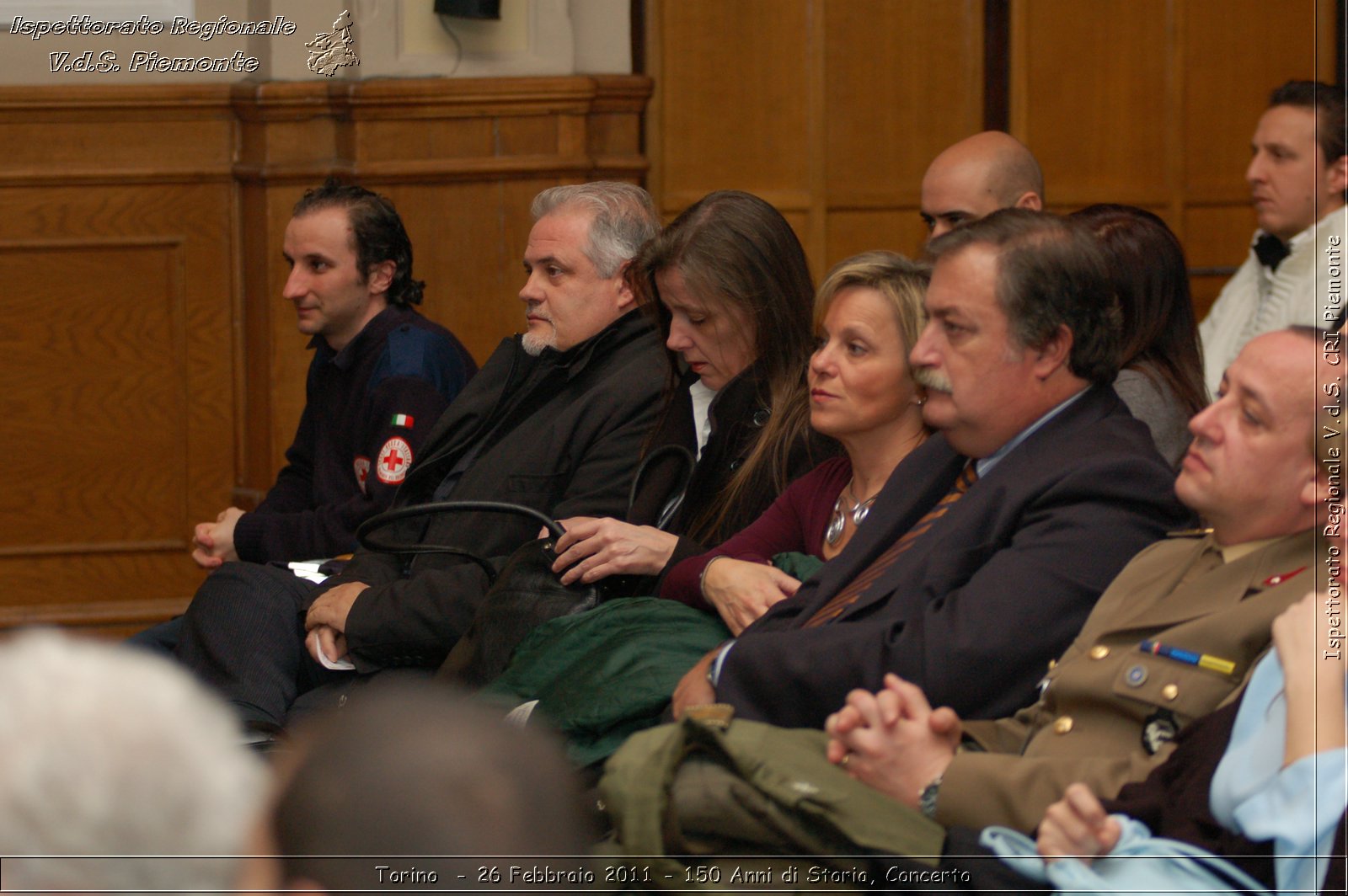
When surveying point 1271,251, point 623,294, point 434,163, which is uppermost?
point 434,163

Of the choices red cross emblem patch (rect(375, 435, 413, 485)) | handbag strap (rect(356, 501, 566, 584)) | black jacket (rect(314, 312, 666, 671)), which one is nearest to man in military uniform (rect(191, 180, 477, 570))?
red cross emblem patch (rect(375, 435, 413, 485))

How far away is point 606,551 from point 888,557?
59cm

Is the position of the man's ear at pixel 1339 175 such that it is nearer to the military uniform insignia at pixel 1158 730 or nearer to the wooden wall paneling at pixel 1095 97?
the wooden wall paneling at pixel 1095 97

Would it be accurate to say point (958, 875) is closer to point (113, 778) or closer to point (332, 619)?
point (113, 778)

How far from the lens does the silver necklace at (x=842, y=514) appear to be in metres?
2.67

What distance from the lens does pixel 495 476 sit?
3.31m

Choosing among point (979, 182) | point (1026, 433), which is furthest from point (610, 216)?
point (1026, 433)

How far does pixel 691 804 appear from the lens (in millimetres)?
1737

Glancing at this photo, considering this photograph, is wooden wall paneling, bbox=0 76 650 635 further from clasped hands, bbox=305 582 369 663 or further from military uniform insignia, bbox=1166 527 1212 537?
military uniform insignia, bbox=1166 527 1212 537

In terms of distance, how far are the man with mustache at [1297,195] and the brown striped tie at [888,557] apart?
96.0 inches

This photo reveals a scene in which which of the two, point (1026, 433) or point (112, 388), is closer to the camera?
point (1026, 433)

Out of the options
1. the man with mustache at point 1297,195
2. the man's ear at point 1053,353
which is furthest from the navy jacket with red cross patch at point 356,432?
the man with mustache at point 1297,195

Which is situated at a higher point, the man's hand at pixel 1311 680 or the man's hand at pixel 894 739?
the man's hand at pixel 1311 680

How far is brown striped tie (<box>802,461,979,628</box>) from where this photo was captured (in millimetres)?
2367
